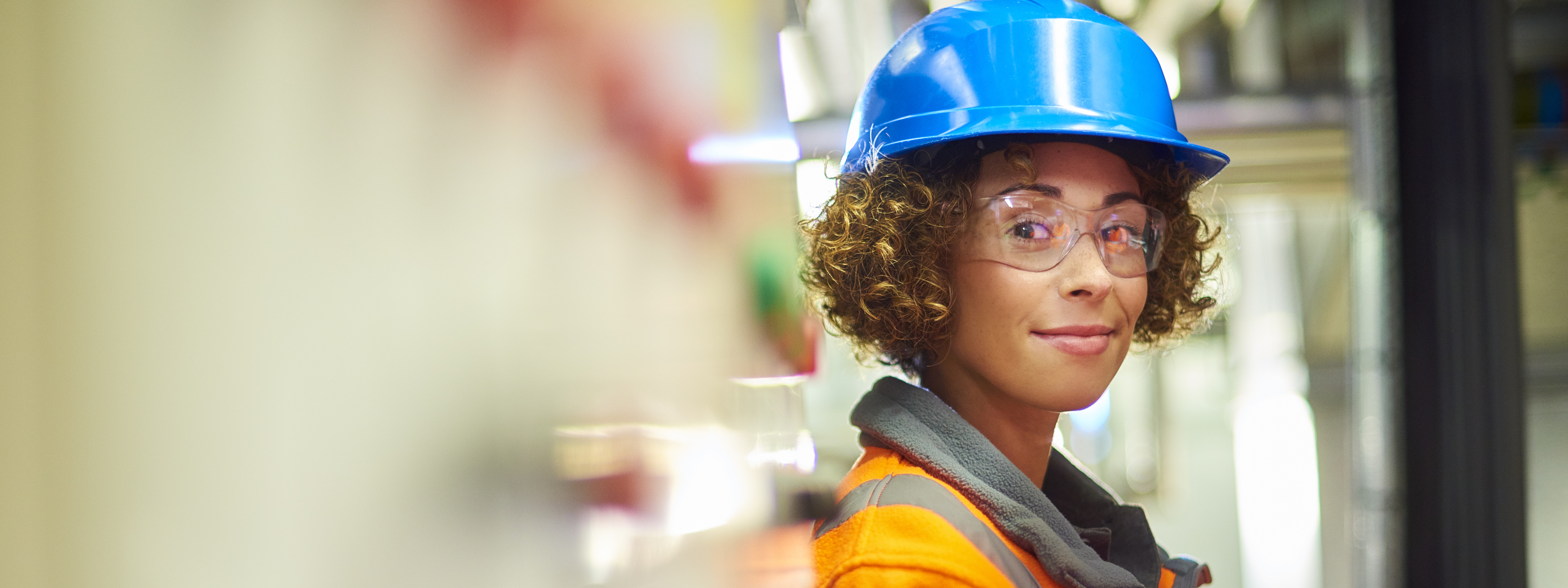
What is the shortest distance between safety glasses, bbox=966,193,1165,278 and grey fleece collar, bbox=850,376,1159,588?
0.47 feet

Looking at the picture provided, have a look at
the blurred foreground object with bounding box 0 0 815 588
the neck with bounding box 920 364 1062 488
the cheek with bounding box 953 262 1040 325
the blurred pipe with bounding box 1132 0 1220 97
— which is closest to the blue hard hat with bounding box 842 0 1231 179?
the cheek with bounding box 953 262 1040 325

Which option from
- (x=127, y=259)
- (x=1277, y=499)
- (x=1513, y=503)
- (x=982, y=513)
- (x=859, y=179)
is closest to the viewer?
(x=127, y=259)

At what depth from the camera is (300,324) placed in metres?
0.16

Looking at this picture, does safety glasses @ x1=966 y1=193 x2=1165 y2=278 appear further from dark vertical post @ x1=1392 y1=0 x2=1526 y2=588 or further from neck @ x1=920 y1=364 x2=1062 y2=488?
dark vertical post @ x1=1392 y1=0 x2=1526 y2=588

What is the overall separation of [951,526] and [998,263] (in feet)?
0.79

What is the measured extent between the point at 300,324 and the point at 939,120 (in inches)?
25.5

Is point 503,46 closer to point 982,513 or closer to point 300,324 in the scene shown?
point 300,324

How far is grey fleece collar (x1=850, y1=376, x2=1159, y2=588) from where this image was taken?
2.36 ft

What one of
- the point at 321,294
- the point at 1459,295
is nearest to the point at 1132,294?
the point at 321,294

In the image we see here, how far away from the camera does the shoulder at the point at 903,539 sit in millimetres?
634

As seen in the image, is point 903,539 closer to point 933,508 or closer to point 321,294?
point 933,508

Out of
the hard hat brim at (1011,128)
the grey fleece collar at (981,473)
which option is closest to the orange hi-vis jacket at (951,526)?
the grey fleece collar at (981,473)

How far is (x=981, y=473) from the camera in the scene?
2.50ft

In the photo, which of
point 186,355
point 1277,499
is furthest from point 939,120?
point 1277,499
